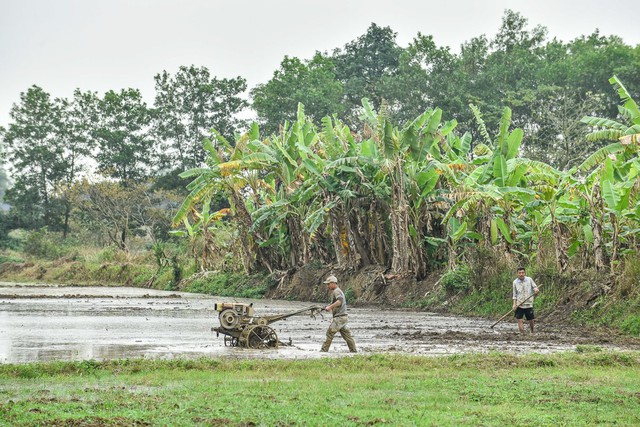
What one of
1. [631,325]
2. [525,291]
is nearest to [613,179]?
[631,325]

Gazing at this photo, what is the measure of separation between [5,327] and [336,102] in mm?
53453

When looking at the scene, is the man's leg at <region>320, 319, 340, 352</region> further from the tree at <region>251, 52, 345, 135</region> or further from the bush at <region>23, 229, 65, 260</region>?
the bush at <region>23, 229, 65, 260</region>

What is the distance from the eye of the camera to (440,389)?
489 inches

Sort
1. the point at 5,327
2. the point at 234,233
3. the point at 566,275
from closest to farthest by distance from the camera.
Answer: the point at 5,327, the point at 566,275, the point at 234,233

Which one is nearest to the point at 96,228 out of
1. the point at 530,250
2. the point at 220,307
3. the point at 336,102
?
the point at 336,102

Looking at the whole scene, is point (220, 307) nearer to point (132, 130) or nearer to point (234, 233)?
point (234, 233)

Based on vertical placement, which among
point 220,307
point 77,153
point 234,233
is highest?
point 77,153

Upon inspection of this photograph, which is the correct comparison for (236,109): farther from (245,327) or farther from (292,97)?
(245,327)

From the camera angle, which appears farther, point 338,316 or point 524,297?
point 524,297

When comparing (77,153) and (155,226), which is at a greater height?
(77,153)

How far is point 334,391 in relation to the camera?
12.1m

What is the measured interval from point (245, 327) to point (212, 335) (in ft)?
11.5

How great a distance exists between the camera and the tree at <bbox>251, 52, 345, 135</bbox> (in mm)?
69562

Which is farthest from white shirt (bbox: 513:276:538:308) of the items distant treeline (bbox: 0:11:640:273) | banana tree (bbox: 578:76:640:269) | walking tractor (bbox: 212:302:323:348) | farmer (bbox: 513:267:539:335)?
distant treeline (bbox: 0:11:640:273)
